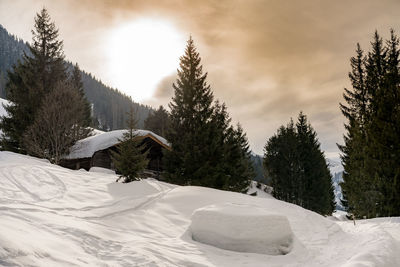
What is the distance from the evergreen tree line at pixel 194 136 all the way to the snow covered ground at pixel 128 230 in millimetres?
6868

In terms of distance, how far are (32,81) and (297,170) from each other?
34077mm

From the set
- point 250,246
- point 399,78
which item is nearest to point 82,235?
point 250,246

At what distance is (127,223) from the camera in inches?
325

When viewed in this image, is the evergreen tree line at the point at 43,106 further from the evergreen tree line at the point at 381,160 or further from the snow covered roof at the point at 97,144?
the evergreen tree line at the point at 381,160

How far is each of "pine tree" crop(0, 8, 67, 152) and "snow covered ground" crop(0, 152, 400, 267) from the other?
14.1 m

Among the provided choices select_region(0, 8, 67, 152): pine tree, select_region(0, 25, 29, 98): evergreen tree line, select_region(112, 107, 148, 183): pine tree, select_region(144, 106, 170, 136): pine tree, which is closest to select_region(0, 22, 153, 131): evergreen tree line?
select_region(0, 25, 29, 98): evergreen tree line

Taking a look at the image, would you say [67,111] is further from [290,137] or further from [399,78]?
[290,137]

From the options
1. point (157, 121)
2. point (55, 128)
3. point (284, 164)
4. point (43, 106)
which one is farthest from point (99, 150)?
point (157, 121)

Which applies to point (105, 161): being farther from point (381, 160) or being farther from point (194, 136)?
point (381, 160)

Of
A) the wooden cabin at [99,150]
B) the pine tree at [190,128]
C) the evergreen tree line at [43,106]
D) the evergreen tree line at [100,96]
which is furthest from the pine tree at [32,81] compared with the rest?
A: the evergreen tree line at [100,96]

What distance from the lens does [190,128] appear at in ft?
73.5

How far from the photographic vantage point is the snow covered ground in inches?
178

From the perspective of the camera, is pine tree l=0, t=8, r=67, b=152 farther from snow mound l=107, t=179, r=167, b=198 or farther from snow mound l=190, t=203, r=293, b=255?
snow mound l=190, t=203, r=293, b=255

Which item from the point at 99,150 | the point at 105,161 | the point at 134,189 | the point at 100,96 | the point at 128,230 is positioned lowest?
the point at 128,230
